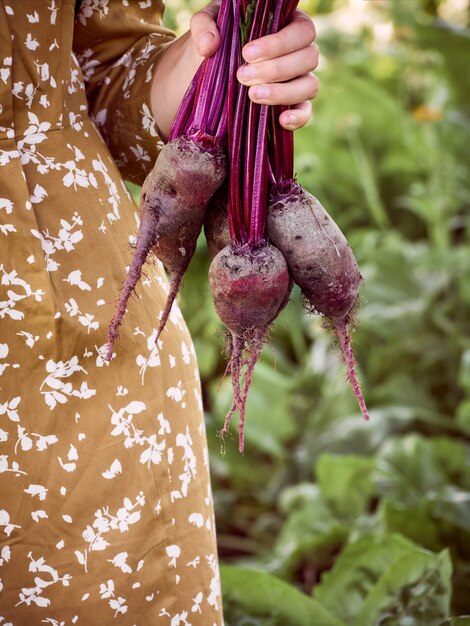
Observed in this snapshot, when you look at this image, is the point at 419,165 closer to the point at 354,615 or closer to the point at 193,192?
the point at 354,615

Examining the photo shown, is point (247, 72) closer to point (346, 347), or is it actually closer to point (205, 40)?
point (205, 40)

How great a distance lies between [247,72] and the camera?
961 mm

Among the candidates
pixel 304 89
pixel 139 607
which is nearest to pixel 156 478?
pixel 139 607

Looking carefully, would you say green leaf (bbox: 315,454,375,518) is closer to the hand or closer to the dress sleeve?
the dress sleeve

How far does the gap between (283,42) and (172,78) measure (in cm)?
26

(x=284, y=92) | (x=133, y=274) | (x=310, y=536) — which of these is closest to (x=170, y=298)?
(x=133, y=274)

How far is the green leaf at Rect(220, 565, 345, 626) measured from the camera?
1729mm

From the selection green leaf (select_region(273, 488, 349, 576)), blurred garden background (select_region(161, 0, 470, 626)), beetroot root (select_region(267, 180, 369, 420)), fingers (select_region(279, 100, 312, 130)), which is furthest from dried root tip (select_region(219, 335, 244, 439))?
green leaf (select_region(273, 488, 349, 576))

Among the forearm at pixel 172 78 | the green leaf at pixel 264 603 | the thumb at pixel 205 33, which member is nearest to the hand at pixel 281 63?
the thumb at pixel 205 33

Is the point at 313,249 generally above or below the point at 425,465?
above

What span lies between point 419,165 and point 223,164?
3.10 meters

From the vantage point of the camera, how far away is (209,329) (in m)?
3.17

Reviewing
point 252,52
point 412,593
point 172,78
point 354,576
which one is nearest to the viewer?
point 252,52

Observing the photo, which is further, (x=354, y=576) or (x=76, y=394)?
(x=354, y=576)
